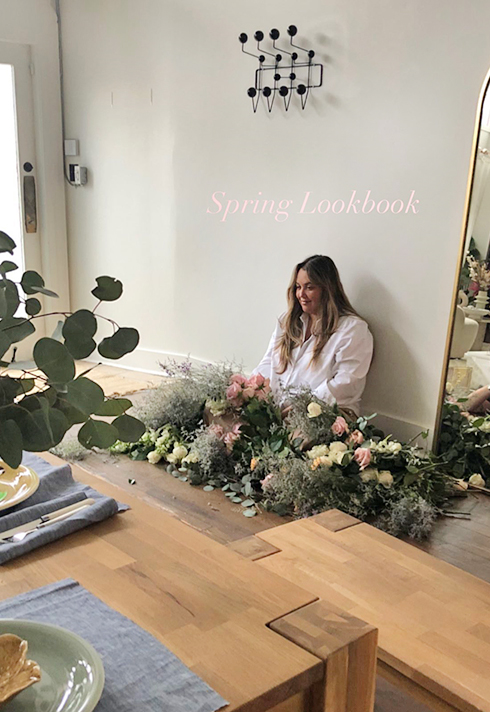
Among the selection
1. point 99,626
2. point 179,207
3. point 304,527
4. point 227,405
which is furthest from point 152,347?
point 99,626

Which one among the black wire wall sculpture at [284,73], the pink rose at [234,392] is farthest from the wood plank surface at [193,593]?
the black wire wall sculpture at [284,73]

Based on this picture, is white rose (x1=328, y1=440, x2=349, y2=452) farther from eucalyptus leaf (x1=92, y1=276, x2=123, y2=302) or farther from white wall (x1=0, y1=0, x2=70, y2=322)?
white wall (x1=0, y1=0, x2=70, y2=322)

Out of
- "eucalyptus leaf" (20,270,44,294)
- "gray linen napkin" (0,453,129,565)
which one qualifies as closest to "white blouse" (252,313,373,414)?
"gray linen napkin" (0,453,129,565)

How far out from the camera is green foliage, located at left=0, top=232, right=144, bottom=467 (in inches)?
29.8

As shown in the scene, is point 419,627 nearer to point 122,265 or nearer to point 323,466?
point 323,466

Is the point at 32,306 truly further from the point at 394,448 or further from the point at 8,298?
the point at 394,448

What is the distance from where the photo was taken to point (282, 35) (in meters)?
3.63

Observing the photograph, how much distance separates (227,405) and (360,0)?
195 cm

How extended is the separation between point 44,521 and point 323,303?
234 centimetres

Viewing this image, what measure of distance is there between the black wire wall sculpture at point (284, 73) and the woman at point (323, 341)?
891 millimetres

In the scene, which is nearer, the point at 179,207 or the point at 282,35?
the point at 282,35

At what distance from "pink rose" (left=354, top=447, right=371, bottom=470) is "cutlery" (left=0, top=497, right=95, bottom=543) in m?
1.52

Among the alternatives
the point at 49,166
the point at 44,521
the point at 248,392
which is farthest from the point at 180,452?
the point at 49,166

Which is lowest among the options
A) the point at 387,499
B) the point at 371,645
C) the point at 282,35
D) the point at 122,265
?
the point at 387,499
